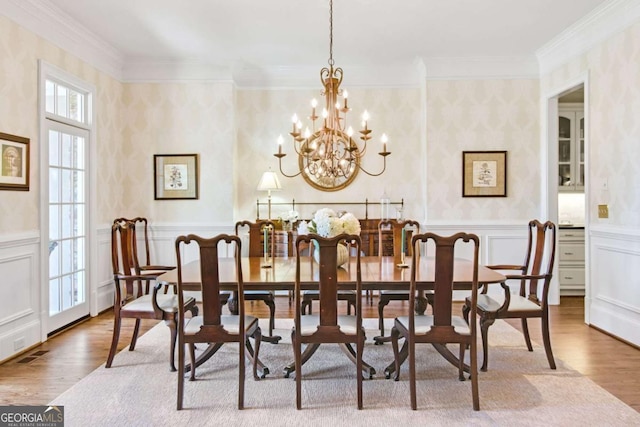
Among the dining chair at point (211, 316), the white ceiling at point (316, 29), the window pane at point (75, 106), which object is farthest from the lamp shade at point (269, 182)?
the dining chair at point (211, 316)

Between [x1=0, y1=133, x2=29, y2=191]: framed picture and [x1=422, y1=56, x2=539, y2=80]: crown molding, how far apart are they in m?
4.24

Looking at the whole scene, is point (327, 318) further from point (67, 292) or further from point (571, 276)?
point (571, 276)

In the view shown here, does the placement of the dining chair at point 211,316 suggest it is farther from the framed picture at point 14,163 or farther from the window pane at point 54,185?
the window pane at point 54,185

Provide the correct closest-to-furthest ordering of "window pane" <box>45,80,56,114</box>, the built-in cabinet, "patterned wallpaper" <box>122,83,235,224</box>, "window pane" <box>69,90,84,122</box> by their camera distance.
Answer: "window pane" <box>45,80,56,114</box> < "window pane" <box>69,90,84,122</box> < "patterned wallpaper" <box>122,83,235,224</box> < the built-in cabinet

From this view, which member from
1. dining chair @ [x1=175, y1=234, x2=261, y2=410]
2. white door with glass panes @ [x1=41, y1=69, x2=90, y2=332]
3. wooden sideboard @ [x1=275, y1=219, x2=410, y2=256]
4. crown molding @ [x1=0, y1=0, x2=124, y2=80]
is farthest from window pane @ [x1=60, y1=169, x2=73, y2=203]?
dining chair @ [x1=175, y1=234, x2=261, y2=410]

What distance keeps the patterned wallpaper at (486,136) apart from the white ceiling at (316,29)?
42 cm

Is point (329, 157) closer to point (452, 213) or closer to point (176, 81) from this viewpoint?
point (452, 213)

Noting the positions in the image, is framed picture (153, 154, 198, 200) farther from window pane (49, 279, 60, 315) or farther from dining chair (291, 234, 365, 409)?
dining chair (291, 234, 365, 409)

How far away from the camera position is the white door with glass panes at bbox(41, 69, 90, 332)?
12.9 ft

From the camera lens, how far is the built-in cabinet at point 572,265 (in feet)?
17.7

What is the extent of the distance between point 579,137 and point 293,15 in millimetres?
4142

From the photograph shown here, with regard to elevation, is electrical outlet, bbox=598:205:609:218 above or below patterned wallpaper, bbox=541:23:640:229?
below

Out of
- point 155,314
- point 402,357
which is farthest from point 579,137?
point 155,314
